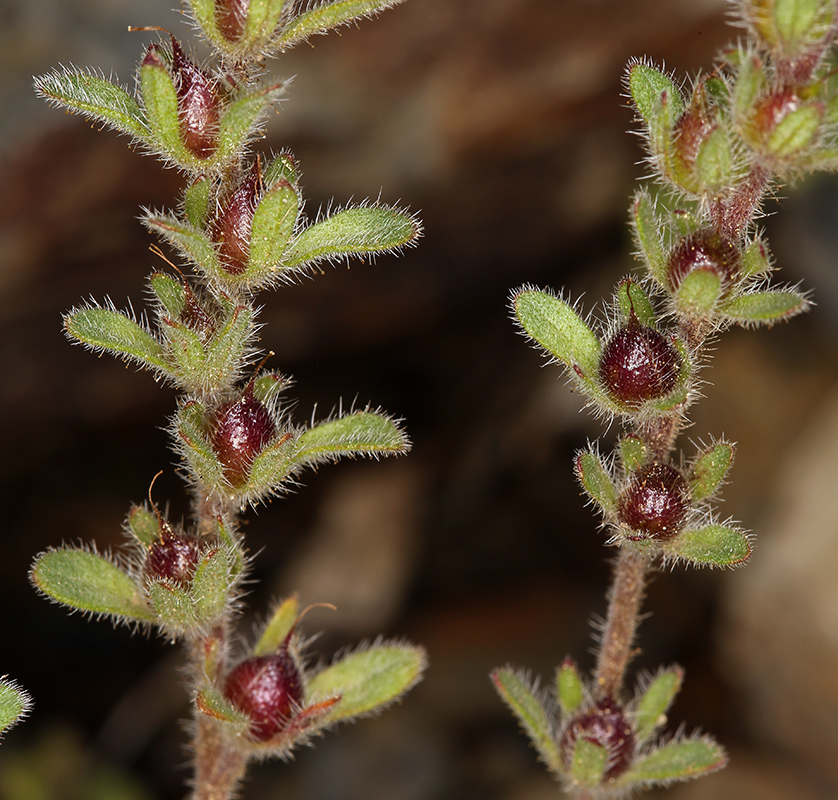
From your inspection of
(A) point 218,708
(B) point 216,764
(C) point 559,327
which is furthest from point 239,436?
(B) point 216,764

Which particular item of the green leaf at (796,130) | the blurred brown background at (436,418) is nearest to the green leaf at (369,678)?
the green leaf at (796,130)

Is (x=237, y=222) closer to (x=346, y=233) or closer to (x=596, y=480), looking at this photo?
(x=346, y=233)

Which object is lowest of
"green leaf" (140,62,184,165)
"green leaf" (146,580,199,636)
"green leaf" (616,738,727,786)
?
"green leaf" (616,738,727,786)

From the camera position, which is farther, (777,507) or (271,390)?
(777,507)

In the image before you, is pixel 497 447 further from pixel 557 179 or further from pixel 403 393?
pixel 557 179

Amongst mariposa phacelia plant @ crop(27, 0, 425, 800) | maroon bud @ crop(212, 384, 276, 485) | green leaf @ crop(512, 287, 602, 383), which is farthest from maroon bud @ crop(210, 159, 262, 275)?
green leaf @ crop(512, 287, 602, 383)

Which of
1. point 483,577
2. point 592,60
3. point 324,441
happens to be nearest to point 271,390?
point 324,441

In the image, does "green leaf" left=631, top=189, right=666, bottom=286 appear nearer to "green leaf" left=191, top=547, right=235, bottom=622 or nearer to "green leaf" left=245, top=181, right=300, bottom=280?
"green leaf" left=245, top=181, right=300, bottom=280
